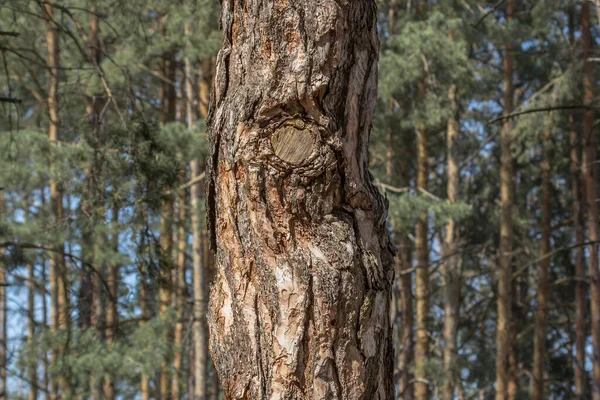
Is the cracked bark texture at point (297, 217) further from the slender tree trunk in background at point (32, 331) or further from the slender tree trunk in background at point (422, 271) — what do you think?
the slender tree trunk in background at point (422, 271)

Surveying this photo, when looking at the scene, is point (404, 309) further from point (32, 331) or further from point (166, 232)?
point (32, 331)

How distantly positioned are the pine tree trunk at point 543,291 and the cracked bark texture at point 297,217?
12.3 metres

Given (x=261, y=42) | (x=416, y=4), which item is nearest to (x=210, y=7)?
(x=416, y=4)

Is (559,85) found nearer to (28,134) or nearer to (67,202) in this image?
(28,134)

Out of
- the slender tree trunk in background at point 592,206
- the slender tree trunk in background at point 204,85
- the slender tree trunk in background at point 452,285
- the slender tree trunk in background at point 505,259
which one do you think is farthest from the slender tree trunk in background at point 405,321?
the slender tree trunk in background at point 204,85

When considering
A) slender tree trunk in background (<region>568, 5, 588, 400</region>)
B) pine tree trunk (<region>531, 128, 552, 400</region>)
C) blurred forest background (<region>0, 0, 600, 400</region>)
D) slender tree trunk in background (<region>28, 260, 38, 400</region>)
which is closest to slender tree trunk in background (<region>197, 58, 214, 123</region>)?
blurred forest background (<region>0, 0, 600, 400</region>)

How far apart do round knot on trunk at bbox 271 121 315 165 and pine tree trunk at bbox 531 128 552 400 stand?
12.4 meters

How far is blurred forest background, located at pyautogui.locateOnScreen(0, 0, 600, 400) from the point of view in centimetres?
779

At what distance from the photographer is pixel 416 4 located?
46.7 feet

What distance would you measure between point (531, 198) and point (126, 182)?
13.5 metres

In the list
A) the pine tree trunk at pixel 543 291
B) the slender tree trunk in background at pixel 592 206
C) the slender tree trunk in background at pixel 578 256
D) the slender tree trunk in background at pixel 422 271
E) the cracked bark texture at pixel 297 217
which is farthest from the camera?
the slender tree trunk in background at pixel 578 256

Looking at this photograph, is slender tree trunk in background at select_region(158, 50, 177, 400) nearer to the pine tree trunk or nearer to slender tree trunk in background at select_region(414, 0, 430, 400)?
slender tree trunk in background at select_region(414, 0, 430, 400)

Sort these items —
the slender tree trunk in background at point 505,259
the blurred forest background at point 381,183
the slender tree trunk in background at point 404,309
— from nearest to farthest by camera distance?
the blurred forest background at point 381,183, the slender tree trunk in background at point 505,259, the slender tree trunk in background at point 404,309

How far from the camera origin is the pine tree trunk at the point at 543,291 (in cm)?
1523
